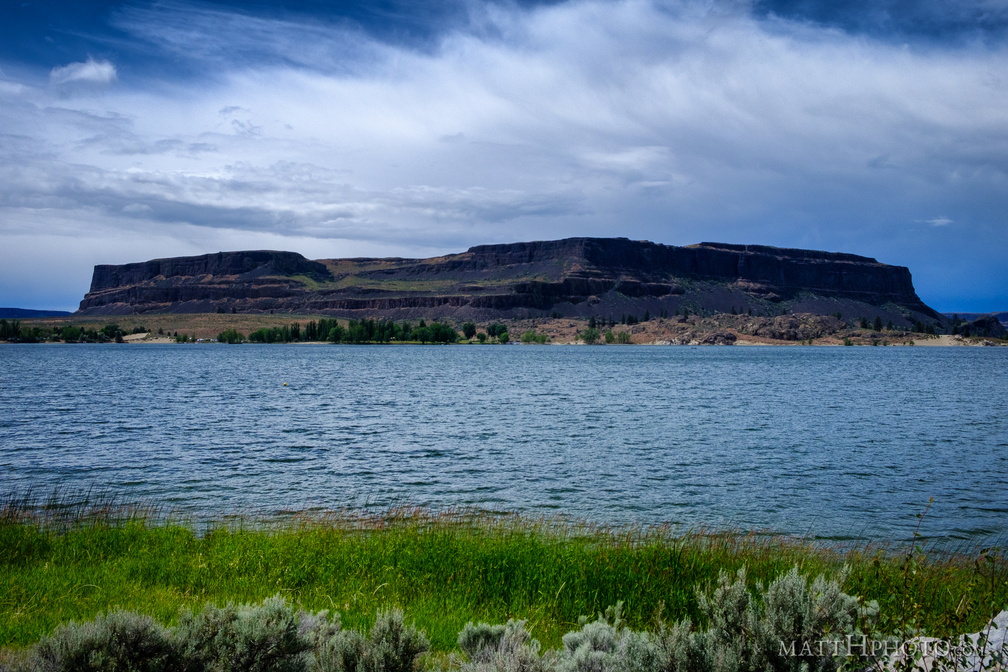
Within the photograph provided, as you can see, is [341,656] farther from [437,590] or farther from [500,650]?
[437,590]

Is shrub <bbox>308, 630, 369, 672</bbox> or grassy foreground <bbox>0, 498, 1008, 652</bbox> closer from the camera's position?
shrub <bbox>308, 630, 369, 672</bbox>

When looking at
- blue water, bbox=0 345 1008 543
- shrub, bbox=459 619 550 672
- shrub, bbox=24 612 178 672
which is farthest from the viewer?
blue water, bbox=0 345 1008 543

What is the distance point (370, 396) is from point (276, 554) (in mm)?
49973

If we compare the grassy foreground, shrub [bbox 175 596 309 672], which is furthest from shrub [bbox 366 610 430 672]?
the grassy foreground

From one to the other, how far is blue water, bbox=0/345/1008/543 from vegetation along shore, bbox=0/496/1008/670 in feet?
11.6

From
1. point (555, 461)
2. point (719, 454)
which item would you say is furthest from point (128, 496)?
point (719, 454)

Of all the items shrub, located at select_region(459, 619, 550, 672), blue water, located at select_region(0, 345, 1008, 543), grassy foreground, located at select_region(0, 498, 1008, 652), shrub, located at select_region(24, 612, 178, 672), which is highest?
shrub, located at select_region(24, 612, 178, 672)

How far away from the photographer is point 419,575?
40.3ft

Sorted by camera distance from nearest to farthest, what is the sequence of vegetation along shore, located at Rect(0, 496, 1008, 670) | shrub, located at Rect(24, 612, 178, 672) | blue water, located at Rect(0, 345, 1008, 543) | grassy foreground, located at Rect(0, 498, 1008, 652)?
1. shrub, located at Rect(24, 612, 178, 672)
2. vegetation along shore, located at Rect(0, 496, 1008, 670)
3. grassy foreground, located at Rect(0, 498, 1008, 652)
4. blue water, located at Rect(0, 345, 1008, 543)

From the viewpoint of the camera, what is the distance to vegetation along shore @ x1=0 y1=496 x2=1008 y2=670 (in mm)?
5797

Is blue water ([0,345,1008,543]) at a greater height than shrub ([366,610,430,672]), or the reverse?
shrub ([366,610,430,672])

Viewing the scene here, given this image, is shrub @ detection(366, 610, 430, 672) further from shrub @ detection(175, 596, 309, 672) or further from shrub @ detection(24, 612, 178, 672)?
shrub @ detection(24, 612, 178, 672)

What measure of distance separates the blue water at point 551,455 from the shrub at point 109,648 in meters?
15.8

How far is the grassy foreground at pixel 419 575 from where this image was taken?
30.9ft
